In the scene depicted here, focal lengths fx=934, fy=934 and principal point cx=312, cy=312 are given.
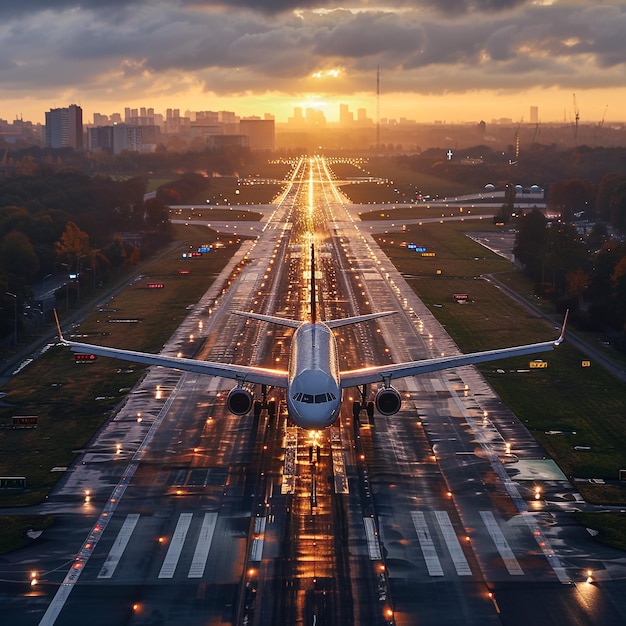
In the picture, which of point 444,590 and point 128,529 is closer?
point 444,590

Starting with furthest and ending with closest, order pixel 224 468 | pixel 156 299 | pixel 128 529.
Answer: pixel 156 299, pixel 224 468, pixel 128 529

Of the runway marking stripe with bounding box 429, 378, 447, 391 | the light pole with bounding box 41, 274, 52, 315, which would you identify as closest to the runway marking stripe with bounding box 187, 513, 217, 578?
the runway marking stripe with bounding box 429, 378, 447, 391

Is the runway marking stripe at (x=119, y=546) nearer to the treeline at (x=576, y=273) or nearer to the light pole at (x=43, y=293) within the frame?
the treeline at (x=576, y=273)

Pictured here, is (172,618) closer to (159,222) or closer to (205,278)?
(205,278)

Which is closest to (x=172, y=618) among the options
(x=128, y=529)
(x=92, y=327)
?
(x=128, y=529)

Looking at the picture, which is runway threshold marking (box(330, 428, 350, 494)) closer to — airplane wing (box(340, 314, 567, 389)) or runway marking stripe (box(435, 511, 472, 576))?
airplane wing (box(340, 314, 567, 389))

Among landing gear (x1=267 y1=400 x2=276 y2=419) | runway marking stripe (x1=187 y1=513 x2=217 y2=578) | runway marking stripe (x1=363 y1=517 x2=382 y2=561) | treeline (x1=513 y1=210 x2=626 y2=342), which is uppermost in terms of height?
treeline (x1=513 y1=210 x2=626 y2=342)

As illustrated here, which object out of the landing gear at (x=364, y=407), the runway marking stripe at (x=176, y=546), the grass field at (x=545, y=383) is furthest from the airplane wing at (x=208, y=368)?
the grass field at (x=545, y=383)
